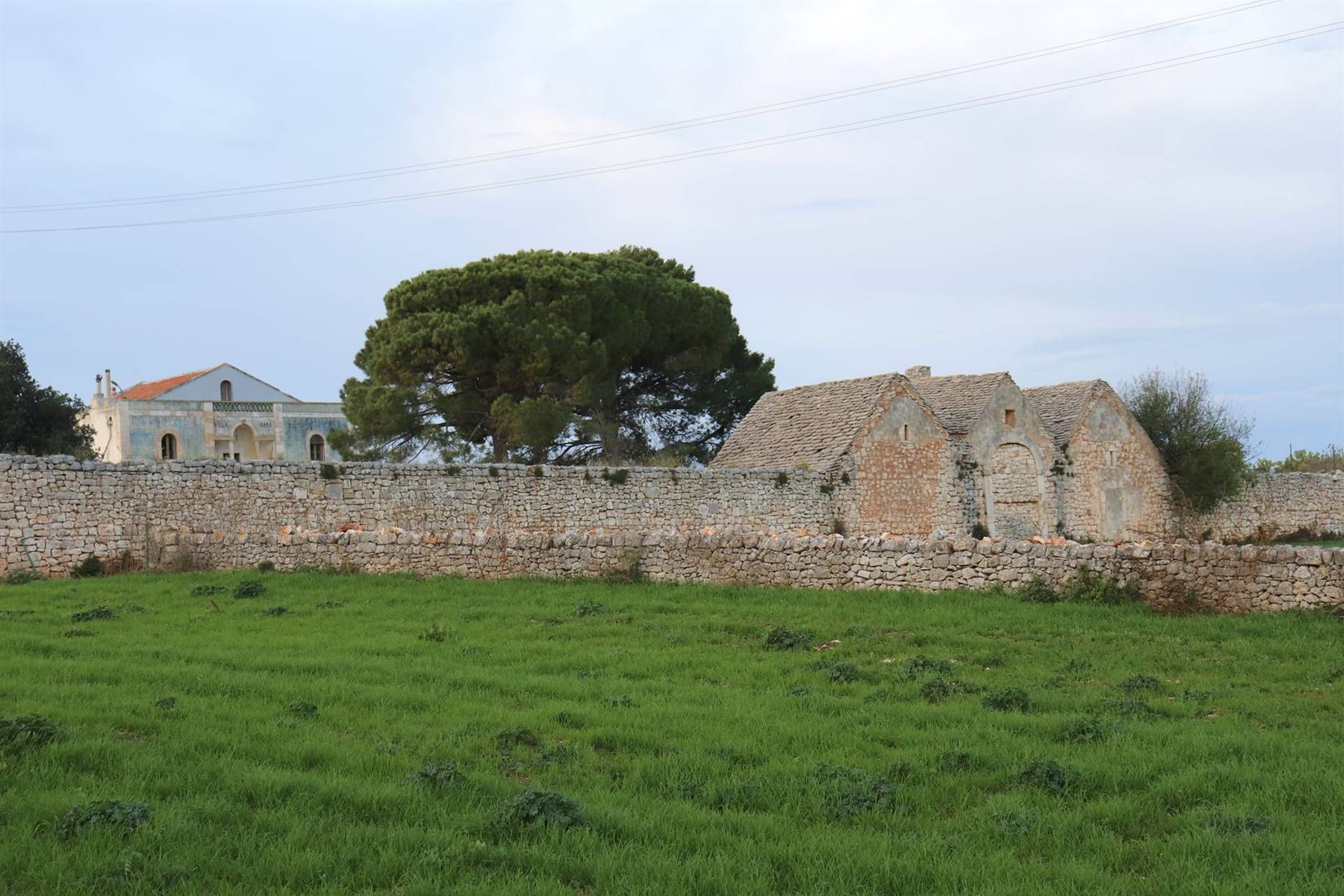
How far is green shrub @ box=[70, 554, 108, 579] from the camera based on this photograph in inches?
820

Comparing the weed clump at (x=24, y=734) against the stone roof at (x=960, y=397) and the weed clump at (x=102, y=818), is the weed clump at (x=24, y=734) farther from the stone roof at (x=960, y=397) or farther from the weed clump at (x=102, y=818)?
the stone roof at (x=960, y=397)

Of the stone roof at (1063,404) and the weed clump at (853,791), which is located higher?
the stone roof at (1063,404)

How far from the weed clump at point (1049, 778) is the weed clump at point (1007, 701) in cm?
202

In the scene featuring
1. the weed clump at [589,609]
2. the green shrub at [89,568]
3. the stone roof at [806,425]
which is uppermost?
the stone roof at [806,425]

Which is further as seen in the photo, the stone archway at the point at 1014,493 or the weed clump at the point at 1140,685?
the stone archway at the point at 1014,493

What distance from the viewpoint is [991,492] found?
30062 millimetres

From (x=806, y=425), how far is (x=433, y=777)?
920 inches

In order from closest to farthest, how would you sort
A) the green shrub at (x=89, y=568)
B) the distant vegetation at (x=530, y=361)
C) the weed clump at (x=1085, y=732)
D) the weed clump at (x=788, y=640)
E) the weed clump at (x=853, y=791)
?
1. the weed clump at (x=853, y=791)
2. the weed clump at (x=1085, y=732)
3. the weed clump at (x=788, y=640)
4. the green shrub at (x=89, y=568)
5. the distant vegetation at (x=530, y=361)

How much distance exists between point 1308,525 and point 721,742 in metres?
35.7

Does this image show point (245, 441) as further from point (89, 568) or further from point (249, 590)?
point (249, 590)

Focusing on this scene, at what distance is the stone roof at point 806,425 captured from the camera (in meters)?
28.4

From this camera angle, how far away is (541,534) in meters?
19.3

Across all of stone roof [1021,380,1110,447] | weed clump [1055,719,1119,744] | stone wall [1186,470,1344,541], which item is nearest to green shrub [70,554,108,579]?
weed clump [1055,719,1119,744]

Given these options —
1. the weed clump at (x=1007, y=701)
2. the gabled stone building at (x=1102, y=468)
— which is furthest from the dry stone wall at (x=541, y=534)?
the gabled stone building at (x=1102, y=468)
